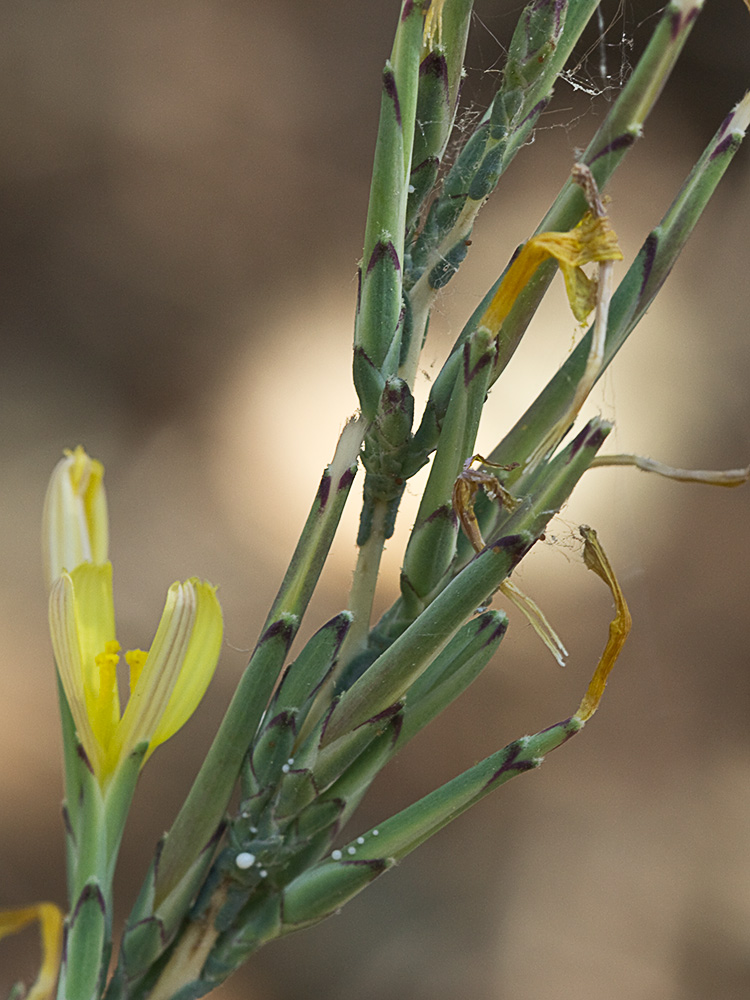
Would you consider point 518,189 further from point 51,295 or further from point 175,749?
point 175,749

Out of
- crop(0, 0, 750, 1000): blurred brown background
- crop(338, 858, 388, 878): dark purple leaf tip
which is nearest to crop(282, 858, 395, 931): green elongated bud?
crop(338, 858, 388, 878): dark purple leaf tip

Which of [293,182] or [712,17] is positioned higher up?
[712,17]

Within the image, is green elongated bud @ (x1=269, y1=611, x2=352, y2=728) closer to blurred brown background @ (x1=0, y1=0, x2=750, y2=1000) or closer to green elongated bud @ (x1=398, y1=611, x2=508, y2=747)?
green elongated bud @ (x1=398, y1=611, x2=508, y2=747)

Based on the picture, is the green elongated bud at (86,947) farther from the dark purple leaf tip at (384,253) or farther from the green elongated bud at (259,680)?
the dark purple leaf tip at (384,253)

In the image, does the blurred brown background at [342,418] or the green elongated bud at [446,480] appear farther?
the blurred brown background at [342,418]

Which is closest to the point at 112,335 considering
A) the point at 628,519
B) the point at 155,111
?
the point at 155,111

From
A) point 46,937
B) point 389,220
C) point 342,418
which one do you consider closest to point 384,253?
point 389,220

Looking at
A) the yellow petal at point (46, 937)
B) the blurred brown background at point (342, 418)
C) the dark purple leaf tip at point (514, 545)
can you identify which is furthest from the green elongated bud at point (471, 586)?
the blurred brown background at point (342, 418)
